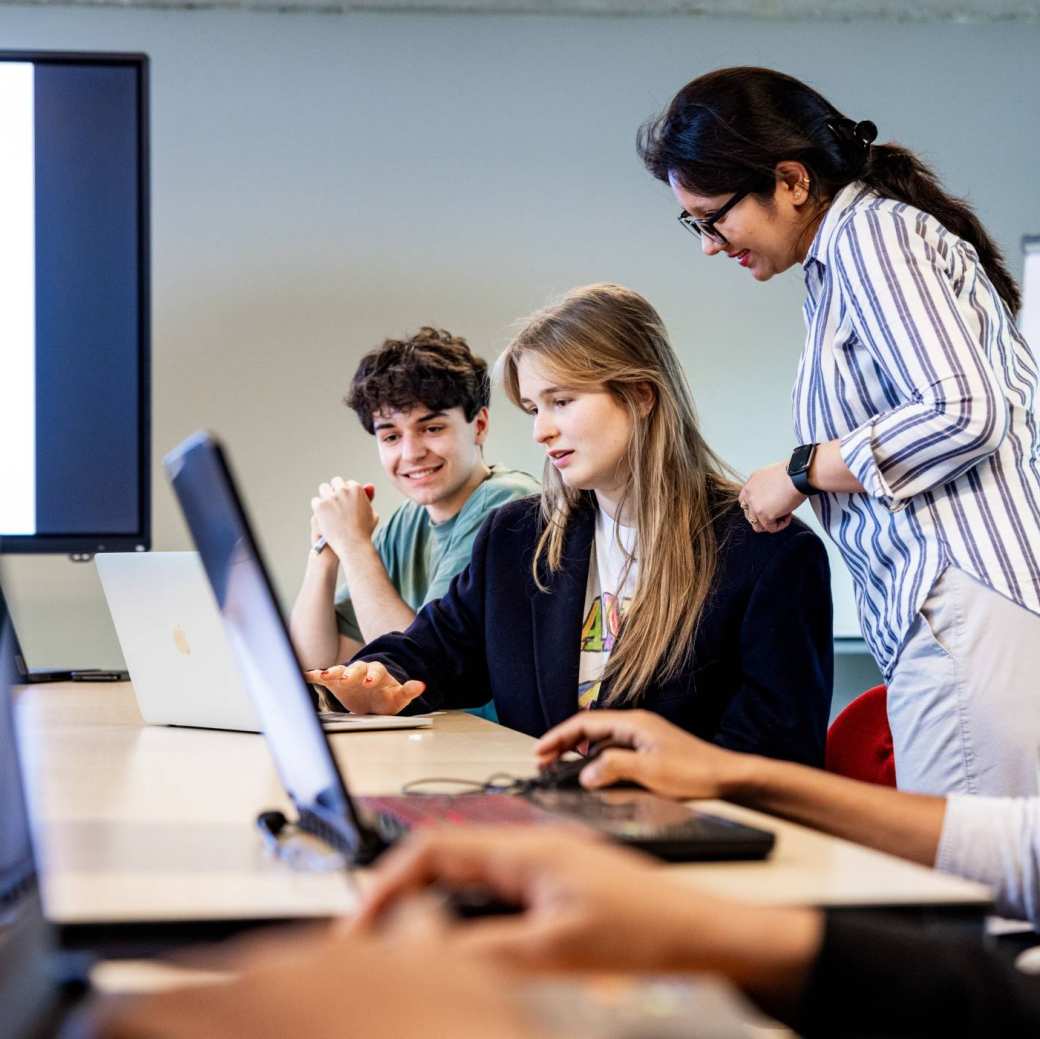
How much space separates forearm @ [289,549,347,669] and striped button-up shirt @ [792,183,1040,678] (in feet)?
4.37

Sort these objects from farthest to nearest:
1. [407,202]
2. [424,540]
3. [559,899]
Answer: [407,202], [424,540], [559,899]

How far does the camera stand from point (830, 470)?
170cm

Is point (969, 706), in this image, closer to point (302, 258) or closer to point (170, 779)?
point (170, 779)

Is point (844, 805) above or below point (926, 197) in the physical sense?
below

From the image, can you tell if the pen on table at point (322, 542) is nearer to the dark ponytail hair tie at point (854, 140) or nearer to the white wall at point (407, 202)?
the white wall at point (407, 202)

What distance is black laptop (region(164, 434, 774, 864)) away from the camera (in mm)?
789

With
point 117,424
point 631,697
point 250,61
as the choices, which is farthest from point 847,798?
point 250,61

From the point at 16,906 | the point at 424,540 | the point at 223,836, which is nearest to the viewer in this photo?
the point at 16,906

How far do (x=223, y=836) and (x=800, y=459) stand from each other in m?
1.00

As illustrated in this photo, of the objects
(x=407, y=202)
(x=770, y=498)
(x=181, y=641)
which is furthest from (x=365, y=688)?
(x=407, y=202)

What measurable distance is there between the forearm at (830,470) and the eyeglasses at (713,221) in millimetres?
365

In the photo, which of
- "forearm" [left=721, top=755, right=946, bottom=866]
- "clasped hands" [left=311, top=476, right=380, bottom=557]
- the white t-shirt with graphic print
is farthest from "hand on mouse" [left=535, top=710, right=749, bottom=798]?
"clasped hands" [left=311, top=476, right=380, bottom=557]

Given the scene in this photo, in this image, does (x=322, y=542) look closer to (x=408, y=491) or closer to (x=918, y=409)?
(x=408, y=491)

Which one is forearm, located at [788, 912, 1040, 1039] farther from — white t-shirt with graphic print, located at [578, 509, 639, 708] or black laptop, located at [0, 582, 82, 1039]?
white t-shirt with graphic print, located at [578, 509, 639, 708]
